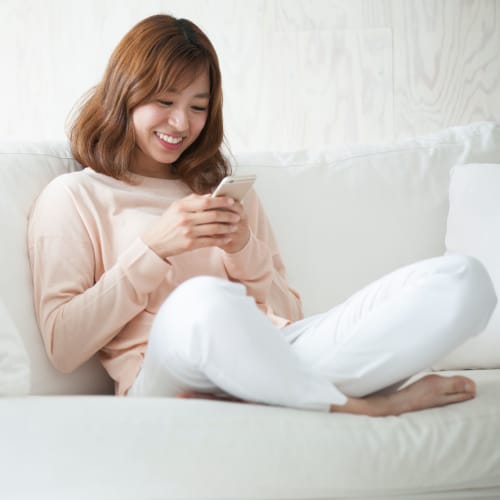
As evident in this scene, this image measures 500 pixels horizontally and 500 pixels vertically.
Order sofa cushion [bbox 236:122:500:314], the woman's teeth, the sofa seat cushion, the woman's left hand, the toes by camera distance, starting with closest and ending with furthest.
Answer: the sofa seat cushion
the toes
the woman's left hand
the woman's teeth
sofa cushion [bbox 236:122:500:314]

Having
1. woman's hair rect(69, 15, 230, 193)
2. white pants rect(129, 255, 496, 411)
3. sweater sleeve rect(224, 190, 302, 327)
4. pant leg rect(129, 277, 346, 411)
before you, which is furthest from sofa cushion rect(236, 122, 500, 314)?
pant leg rect(129, 277, 346, 411)

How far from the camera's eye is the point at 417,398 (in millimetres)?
1391

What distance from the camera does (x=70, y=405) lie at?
1.23m

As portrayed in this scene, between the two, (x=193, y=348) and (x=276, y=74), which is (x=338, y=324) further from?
(x=276, y=74)

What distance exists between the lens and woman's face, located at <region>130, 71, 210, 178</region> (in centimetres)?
180

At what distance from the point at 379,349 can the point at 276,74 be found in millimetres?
1423

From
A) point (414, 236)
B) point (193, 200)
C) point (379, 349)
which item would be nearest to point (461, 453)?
point (379, 349)

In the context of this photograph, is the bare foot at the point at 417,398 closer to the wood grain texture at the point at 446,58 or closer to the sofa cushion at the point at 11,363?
the sofa cushion at the point at 11,363

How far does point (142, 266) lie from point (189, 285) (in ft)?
0.99

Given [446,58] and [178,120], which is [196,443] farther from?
[446,58]

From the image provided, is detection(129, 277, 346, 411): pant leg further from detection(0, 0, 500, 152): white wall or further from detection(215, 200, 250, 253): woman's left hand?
detection(0, 0, 500, 152): white wall

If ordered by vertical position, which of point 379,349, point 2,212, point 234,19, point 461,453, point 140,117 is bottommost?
point 461,453

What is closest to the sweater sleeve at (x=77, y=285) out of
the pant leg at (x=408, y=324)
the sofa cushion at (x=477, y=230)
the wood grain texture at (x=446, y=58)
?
the pant leg at (x=408, y=324)

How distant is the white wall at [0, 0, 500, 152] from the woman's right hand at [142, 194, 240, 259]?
103 cm
